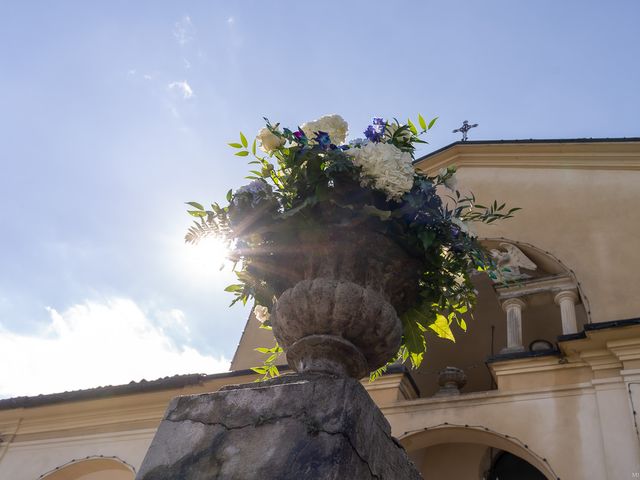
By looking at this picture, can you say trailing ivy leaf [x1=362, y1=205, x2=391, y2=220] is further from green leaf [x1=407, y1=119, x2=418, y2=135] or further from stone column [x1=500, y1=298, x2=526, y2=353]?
stone column [x1=500, y1=298, x2=526, y2=353]

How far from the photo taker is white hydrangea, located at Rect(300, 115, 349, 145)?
3344 millimetres

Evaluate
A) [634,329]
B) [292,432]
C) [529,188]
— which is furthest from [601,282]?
[292,432]

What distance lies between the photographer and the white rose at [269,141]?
3305 millimetres

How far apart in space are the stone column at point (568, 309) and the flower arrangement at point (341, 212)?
503 cm

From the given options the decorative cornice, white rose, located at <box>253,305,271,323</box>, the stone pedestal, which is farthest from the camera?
the decorative cornice

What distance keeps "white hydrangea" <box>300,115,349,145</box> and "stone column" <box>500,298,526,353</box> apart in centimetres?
526

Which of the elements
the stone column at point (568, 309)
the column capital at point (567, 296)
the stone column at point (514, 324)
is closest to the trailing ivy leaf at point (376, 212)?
→ the stone column at point (514, 324)

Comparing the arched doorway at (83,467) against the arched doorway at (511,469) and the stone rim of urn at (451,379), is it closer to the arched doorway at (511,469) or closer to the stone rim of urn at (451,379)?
the stone rim of urn at (451,379)

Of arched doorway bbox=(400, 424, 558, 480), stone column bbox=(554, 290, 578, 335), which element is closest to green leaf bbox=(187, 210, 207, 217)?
arched doorway bbox=(400, 424, 558, 480)

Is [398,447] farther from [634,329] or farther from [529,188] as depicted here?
[529,188]

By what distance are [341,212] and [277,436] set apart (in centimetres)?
121

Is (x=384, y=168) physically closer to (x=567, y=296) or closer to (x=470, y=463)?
(x=567, y=296)

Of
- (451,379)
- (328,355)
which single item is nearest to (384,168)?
(328,355)

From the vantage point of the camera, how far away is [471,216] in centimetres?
345
